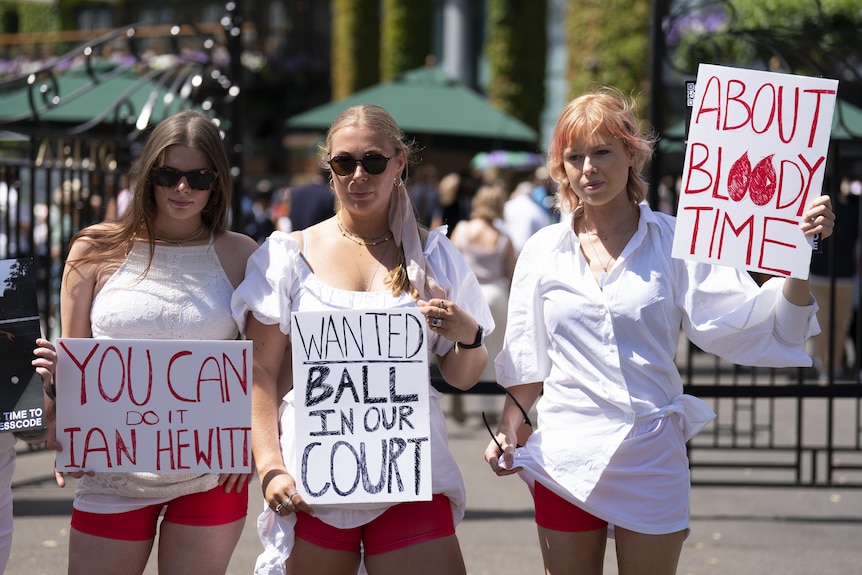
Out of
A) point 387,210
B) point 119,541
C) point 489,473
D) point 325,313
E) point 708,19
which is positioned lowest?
point 489,473

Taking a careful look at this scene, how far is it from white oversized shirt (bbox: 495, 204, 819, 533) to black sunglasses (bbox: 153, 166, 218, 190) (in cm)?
98

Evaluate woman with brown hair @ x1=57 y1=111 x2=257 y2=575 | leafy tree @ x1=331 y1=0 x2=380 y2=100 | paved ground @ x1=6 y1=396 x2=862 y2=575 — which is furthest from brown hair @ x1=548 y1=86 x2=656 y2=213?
leafy tree @ x1=331 y1=0 x2=380 y2=100

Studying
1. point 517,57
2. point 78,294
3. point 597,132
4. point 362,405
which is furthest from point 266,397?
point 517,57

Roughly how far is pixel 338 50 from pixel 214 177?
95.0 feet

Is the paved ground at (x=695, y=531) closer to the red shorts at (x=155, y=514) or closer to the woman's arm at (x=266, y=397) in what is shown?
the red shorts at (x=155, y=514)

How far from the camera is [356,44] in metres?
31.1

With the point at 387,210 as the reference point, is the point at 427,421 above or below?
below

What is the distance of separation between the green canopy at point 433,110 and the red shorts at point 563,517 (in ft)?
27.4

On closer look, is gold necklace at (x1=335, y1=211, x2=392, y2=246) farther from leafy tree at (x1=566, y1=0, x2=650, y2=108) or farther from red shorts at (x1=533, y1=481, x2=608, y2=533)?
leafy tree at (x1=566, y1=0, x2=650, y2=108)

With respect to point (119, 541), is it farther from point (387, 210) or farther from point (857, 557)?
point (857, 557)

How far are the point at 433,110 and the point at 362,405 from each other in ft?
29.8

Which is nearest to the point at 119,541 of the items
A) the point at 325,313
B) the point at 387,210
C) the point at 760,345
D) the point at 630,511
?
the point at 325,313

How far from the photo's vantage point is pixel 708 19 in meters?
19.3

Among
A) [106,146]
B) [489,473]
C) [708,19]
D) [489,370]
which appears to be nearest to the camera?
→ [489,473]
